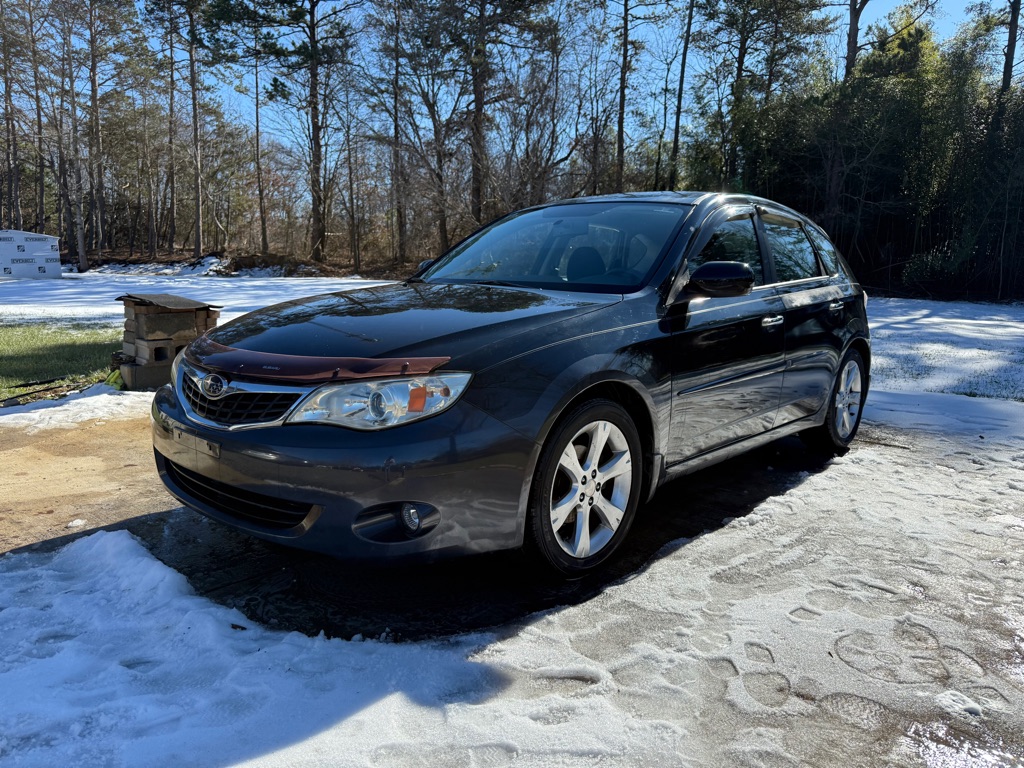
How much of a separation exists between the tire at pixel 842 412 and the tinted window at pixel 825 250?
1.85ft

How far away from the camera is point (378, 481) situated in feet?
7.87

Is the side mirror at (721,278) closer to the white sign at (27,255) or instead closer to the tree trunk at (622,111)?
the tree trunk at (622,111)

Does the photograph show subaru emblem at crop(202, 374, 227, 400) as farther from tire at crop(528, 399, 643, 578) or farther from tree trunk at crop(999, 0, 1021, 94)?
tree trunk at crop(999, 0, 1021, 94)

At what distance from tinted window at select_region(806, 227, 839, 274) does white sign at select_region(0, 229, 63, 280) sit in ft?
86.1

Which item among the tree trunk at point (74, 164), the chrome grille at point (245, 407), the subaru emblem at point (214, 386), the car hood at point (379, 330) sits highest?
the tree trunk at point (74, 164)

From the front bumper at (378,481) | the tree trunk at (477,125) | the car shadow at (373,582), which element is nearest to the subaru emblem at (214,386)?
the front bumper at (378,481)

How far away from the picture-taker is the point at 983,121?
1947 centimetres

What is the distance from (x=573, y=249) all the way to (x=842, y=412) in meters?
2.32

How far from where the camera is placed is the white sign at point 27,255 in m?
24.1

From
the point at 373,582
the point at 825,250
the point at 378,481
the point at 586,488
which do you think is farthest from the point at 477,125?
the point at 378,481

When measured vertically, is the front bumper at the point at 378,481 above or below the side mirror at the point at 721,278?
below

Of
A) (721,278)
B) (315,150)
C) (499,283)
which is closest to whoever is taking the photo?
(721,278)

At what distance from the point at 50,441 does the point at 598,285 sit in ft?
12.2

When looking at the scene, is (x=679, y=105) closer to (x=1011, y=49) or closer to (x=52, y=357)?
(x=1011, y=49)
